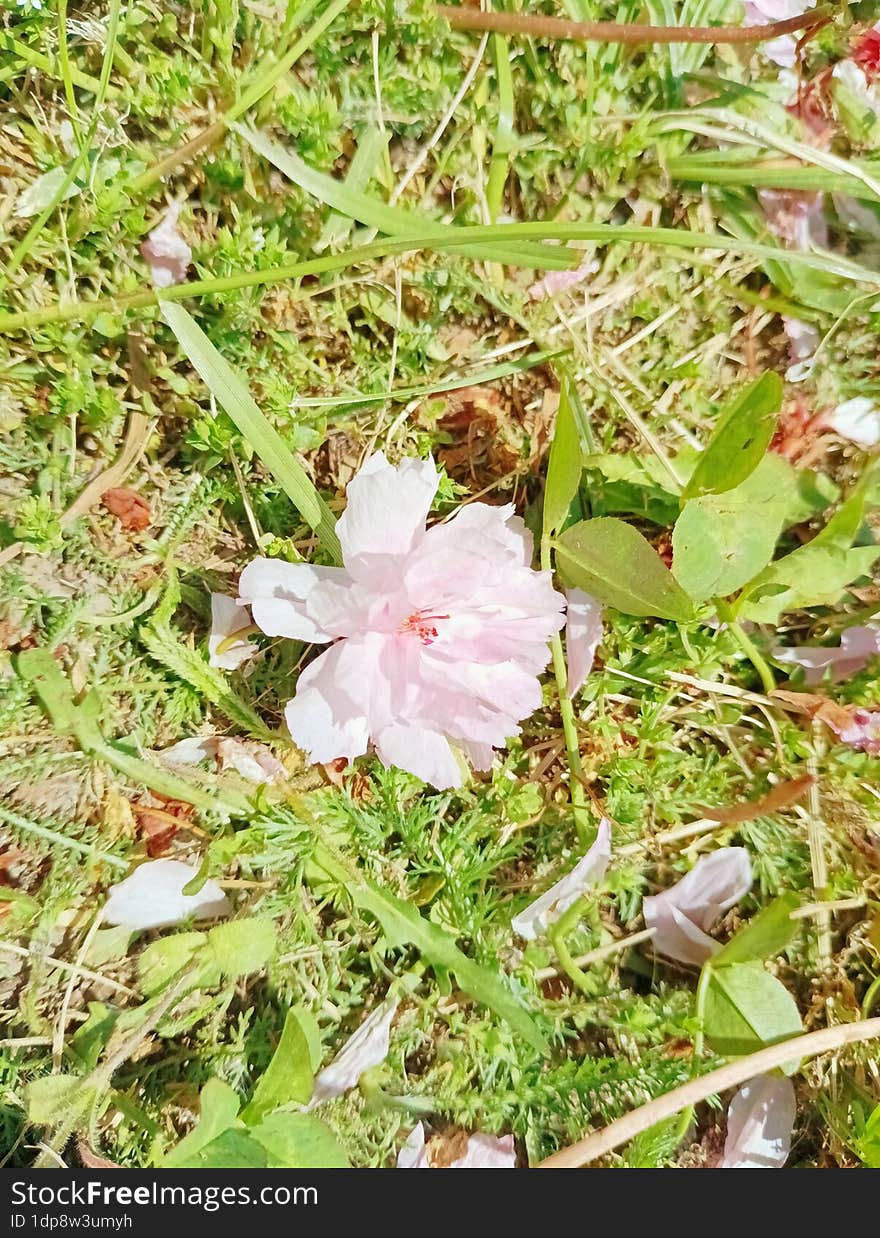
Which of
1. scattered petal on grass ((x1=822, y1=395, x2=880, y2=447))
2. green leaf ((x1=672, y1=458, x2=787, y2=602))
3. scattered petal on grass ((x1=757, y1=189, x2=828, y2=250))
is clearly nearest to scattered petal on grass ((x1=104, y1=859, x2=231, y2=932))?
green leaf ((x1=672, y1=458, x2=787, y2=602))

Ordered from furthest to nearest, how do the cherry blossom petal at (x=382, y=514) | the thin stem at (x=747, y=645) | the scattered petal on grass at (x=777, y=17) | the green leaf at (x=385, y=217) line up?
the scattered petal on grass at (x=777, y=17)
the thin stem at (x=747, y=645)
the green leaf at (x=385, y=217)
the cherry blossom petal at (x=382, y=514)

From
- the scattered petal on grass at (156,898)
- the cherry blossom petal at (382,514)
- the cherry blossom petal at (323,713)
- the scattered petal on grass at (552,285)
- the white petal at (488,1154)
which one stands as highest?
the scattered petal on grass at (552,285)

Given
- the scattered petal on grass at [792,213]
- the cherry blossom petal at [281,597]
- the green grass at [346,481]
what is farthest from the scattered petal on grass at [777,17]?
the cherry blossom petal at [281,597]

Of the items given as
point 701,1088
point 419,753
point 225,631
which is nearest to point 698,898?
point 701,1088

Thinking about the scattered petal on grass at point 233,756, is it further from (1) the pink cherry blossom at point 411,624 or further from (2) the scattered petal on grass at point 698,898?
(2) the scattered petal on grass at point 698,898

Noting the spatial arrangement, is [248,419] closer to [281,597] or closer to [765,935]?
[281,597]

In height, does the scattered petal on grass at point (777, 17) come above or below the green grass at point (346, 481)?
above
